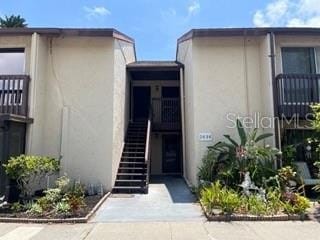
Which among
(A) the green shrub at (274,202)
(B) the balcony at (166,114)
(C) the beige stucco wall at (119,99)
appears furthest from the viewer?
(B) the balcony at (166,114)

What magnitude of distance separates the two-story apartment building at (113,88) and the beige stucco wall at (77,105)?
38 mm

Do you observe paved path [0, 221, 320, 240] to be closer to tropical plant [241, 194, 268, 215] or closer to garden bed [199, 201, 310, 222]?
garden bed [199, 201, 310, 222]

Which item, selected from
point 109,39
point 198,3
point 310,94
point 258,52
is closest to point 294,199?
point 310,94

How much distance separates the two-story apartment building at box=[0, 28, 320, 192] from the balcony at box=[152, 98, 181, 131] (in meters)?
4.14

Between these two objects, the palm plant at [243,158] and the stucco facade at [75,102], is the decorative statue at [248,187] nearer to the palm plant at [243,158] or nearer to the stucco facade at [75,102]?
the palm plant at [243,158]

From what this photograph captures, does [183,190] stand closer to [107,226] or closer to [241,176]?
[241,176]

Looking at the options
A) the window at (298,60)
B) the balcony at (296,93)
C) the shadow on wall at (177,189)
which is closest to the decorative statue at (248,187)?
the shadow on wall at (177,189)

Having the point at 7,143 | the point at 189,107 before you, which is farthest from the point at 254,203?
the point at 7,143

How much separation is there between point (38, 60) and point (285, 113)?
30.9ft

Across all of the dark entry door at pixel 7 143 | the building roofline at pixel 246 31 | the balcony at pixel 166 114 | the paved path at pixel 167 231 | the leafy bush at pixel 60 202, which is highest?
the building roofline at pixel 246 31

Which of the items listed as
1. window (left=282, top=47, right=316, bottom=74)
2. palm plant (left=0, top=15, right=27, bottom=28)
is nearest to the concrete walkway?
window (left=282, top=47, right=316, bottom=74)

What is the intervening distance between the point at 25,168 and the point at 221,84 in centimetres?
758

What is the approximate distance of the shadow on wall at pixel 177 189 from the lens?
11.2 metres

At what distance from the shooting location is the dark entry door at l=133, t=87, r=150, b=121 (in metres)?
19.8
